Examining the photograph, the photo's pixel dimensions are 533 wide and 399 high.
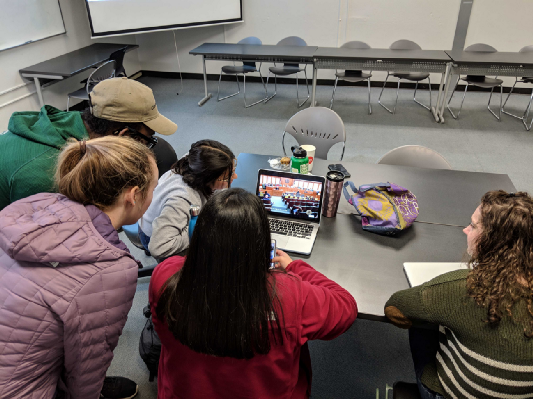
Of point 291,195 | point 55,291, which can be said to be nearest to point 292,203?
point 291,195

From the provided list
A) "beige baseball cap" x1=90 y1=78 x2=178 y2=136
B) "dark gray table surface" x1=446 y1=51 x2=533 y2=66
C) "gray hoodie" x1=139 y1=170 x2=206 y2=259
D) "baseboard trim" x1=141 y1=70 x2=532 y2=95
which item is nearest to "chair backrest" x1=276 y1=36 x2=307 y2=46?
"baseboard trim" x1=141 y1=70 x2=532 y2=95

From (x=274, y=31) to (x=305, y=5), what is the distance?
1.90ft

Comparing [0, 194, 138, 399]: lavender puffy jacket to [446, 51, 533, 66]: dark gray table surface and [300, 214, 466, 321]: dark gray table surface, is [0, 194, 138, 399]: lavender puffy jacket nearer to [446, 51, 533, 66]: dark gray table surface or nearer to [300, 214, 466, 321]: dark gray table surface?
[300, 214, 466, 321]: dark gray table surface

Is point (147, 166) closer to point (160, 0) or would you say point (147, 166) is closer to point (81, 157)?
point (81, 157)

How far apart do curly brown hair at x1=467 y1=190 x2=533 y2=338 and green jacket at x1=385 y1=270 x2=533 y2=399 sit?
0.02 metres

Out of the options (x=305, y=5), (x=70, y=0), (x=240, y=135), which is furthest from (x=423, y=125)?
(x=70, y=0)

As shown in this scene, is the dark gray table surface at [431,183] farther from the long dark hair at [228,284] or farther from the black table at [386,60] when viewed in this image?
the black table at [386,60]

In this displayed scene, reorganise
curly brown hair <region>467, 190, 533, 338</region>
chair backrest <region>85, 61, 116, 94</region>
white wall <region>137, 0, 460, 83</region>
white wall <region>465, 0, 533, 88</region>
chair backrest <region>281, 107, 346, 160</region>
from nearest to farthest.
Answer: curly brown hair <region>467, 190, 533, 338</region>, chair backrest <region>281, 107, 346, 160</region>, chair backrest <region>85, 61, 116, 94</region>, white wall <region>465, 0, 533, 88</region>, white wall <region>137, 0, 460, 83</region>

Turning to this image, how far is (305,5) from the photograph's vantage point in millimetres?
5543

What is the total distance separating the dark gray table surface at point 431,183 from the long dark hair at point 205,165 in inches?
11.8

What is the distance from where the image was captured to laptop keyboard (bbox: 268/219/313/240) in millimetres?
1614

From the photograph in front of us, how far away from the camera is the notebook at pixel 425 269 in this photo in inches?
54.4

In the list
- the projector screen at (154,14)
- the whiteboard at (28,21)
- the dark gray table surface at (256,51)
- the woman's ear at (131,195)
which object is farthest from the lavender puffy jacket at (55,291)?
the projector screen at (154,14)

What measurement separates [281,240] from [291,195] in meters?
0.21
